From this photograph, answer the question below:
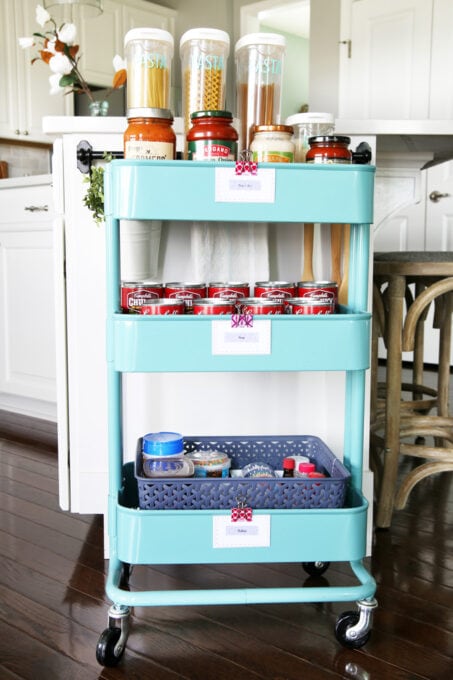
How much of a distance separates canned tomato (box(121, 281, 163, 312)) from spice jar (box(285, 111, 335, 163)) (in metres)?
0.43

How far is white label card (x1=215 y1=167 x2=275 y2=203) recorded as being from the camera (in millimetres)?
1227

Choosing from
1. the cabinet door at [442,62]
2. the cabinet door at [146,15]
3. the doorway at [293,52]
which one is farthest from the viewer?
the doorway at [293,52]

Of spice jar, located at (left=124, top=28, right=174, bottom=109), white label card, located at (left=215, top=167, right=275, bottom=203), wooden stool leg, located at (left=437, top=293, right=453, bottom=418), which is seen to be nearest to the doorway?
wooden stool leg, located at (left=437, top=293, right=453, bottom=418)

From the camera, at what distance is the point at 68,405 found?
1.76 m

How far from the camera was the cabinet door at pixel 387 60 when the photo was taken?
4180mm

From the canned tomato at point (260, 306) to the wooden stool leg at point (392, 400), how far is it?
25.2 inches

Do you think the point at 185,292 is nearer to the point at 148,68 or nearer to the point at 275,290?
the point at 275,290

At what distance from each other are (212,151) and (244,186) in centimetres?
10

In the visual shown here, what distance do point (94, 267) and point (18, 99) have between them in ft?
9.31

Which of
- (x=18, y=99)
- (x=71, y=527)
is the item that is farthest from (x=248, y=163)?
(x=18, y=99)

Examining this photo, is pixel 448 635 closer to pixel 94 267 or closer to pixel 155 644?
pixel 155 644

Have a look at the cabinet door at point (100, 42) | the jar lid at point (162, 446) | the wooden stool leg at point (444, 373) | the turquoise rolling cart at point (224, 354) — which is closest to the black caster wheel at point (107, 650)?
the turquoise rolling cart at point (224, 354)

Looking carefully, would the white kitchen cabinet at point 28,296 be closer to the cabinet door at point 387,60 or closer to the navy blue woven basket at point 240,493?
the navy blue woven basket at point 240,493

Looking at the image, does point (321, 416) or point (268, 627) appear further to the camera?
point (321, 416)
